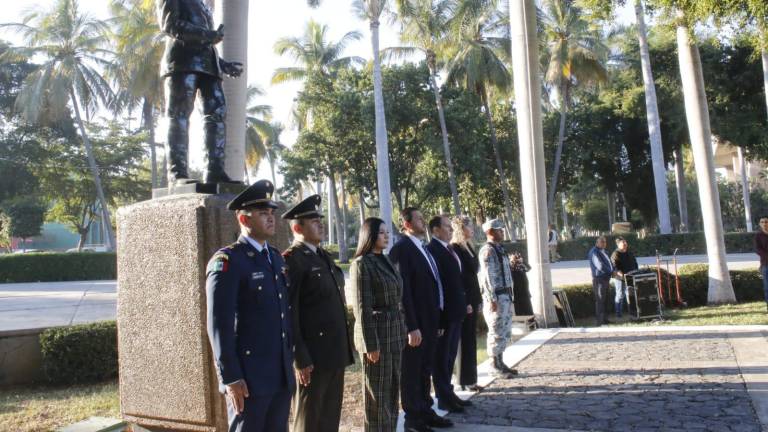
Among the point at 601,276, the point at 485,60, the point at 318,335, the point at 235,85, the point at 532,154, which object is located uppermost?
the point at 485,60

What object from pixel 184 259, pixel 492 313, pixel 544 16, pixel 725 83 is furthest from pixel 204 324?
pixel 544 16

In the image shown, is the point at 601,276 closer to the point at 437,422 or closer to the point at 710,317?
the point at 710,317

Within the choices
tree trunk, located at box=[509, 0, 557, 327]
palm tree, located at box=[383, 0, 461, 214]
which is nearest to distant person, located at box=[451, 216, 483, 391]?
tree trunk, located at box=[509, 0, 557, 327]

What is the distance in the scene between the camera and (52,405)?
249 inches

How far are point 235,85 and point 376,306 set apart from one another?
502 cm

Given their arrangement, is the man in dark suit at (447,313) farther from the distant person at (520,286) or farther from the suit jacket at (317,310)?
the distant person at (520,286)

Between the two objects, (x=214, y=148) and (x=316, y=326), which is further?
(x=214, y=148)

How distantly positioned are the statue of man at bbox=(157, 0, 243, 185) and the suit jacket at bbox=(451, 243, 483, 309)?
2.64 m

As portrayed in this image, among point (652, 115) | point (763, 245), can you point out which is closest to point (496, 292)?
point (763, 245)

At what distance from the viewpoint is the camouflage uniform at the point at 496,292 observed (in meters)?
7.00

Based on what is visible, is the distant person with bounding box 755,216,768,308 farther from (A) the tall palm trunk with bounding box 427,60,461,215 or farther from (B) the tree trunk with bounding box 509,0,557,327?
(A) the tall palm trunk with bounding box 427,60,461,215

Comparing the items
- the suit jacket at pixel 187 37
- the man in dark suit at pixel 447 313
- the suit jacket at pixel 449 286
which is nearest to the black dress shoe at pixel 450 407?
the man in dark suit at pixel 447 313

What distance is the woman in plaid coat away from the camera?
14.0 ft

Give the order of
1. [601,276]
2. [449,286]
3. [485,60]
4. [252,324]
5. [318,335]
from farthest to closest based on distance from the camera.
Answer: [485,60] → [601,276] → [449,286] → [318,335] → [252,324]
